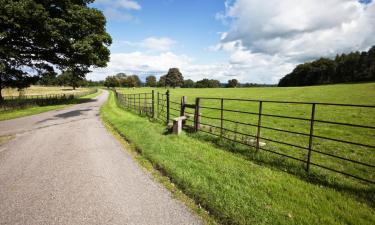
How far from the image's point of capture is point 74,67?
29.8 metres

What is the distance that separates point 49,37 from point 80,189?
23.7 meters

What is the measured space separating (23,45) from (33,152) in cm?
2336

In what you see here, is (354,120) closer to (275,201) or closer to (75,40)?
(275,201)

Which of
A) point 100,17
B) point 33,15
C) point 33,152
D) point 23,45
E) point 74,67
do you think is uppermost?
point 100,17

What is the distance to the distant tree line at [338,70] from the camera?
257ft

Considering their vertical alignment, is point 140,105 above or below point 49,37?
below

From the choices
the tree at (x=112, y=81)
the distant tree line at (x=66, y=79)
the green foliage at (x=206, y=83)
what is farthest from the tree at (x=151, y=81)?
the distant tree line at (x=66, y=79)

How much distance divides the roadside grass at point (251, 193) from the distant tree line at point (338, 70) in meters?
91.5

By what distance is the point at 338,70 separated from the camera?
87.8m

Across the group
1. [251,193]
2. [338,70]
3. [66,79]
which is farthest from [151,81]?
[251,193]

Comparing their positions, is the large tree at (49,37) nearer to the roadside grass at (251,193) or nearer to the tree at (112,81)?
the roadside grass at (251,193)

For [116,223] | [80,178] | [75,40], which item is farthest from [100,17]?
[116,223]

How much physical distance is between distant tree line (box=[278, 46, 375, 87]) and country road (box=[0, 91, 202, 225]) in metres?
93.7

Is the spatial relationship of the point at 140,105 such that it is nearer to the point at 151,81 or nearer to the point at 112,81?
the point at 112,81
